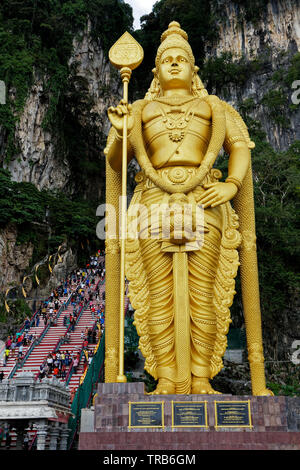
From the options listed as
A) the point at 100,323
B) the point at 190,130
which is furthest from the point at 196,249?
the point at 100,323

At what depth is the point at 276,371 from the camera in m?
11.8

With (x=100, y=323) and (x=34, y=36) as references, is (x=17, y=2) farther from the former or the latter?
(x=100, y=323)

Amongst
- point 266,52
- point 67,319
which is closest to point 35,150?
point 67,319

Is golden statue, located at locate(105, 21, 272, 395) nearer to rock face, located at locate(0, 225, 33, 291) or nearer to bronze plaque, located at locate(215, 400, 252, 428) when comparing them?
bronze plaque, located at locate(215, 400, 252, 428)

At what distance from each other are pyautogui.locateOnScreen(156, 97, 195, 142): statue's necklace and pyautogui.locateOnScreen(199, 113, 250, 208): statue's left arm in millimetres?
565

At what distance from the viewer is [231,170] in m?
5.80

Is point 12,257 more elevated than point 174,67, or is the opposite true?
point 12,257

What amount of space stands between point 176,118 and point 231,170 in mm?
926

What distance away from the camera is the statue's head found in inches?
244

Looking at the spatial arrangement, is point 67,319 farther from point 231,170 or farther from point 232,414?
Answer: point 232,414

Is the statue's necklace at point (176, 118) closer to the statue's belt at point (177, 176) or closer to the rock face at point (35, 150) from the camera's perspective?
the statue's belt at point (177, 176)

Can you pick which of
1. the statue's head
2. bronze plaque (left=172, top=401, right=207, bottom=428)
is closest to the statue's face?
the statue's head

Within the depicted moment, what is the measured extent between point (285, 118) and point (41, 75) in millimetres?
12759

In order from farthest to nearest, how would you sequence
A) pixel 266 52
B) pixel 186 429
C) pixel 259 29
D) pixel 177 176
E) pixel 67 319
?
1. pixel 259 29
2. pixel 266 52
3. pixel 67 319
4. pixel 177 176
5. pixel 186 429
